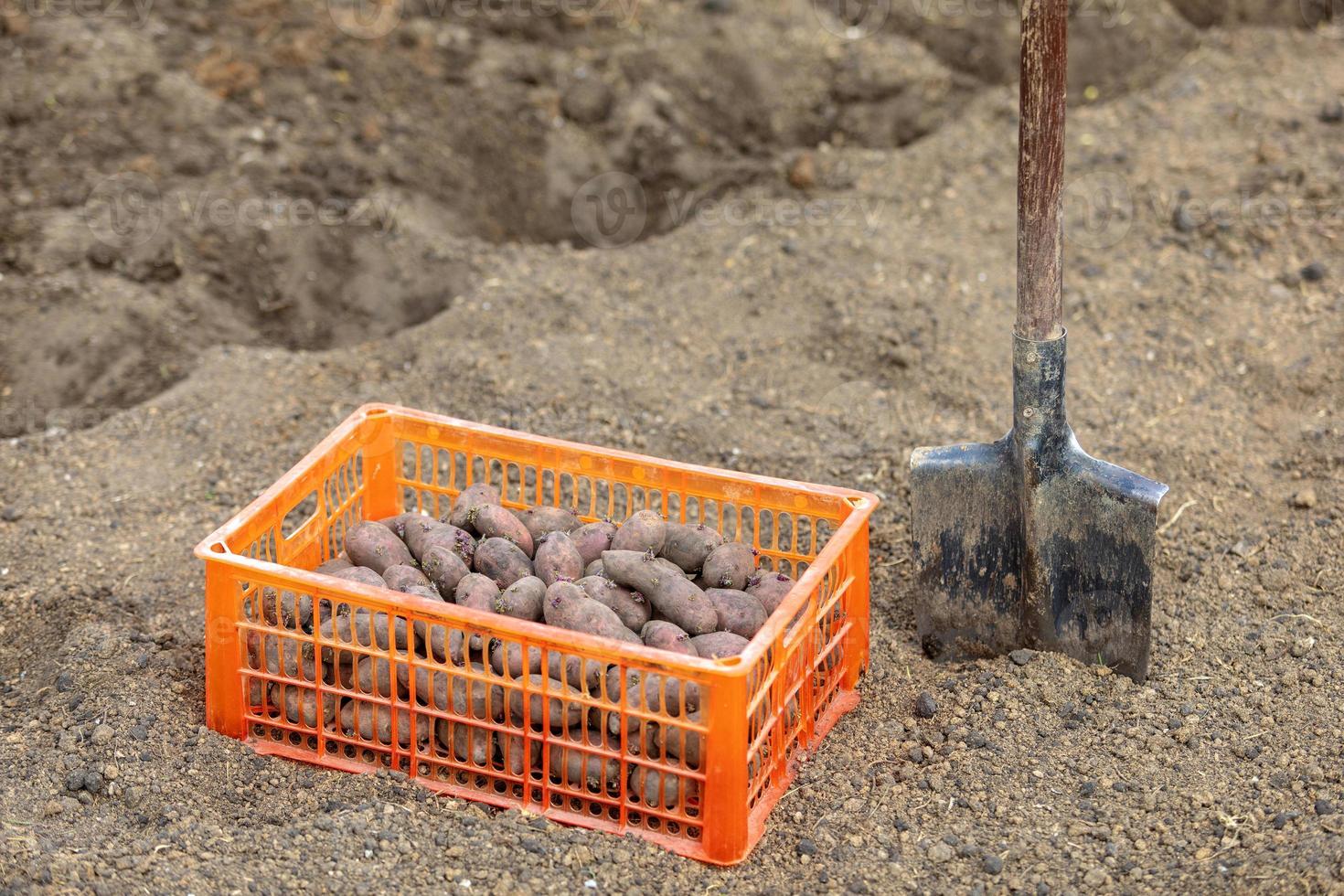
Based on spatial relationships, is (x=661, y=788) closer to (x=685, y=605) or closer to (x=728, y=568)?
(x=685, y=605)

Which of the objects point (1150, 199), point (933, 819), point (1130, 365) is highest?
point (1150, 199)

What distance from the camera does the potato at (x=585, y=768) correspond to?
121 inches

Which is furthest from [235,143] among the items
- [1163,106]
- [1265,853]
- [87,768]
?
[1265,853]

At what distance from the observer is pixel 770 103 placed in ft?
19.1

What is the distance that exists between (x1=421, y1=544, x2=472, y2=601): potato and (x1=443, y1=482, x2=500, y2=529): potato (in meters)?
0.18

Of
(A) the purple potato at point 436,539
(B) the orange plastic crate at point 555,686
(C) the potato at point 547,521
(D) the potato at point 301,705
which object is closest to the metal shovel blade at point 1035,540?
(B) the orange plastic crate at point 555,686

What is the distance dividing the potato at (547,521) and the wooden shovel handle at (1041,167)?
1.09m

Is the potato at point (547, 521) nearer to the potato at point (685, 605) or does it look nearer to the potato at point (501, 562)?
the potato at point (501, 562)

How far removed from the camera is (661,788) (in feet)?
9.93

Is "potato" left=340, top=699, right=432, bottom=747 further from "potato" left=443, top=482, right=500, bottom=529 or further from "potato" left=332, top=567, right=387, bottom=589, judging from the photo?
"potato" left=443, top=482, right=500, bottom=529

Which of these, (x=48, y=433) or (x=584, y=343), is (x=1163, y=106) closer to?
(x=584, y=343)

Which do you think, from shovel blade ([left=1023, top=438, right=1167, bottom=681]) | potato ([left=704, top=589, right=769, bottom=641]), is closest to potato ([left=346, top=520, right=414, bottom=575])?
potato ([left=704, top=589, right=769, bottom=641])

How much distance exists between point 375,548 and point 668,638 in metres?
0.74

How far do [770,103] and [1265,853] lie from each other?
11.7 ft
